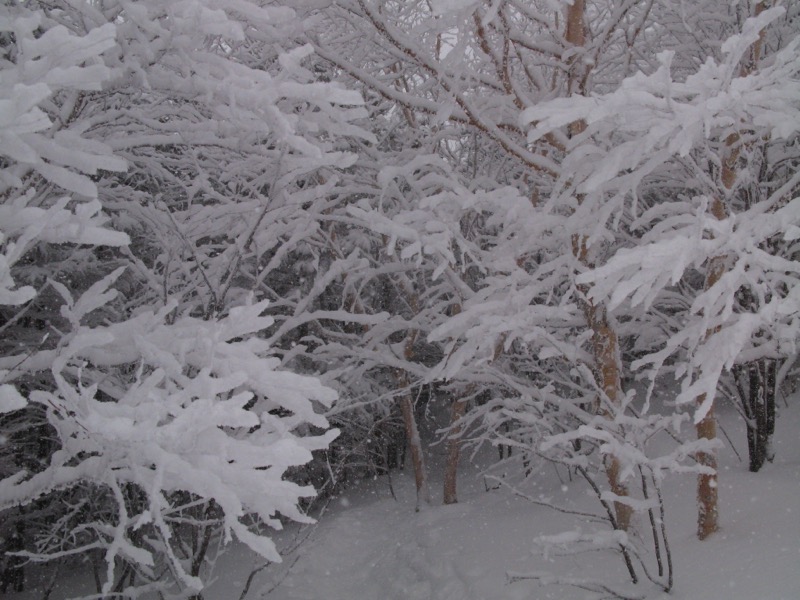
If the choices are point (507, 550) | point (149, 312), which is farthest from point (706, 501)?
point (149, 312)

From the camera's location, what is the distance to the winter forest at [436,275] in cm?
218

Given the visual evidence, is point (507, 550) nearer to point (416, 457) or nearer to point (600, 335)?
point (600, 335)

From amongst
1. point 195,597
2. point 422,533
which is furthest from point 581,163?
point 422,533

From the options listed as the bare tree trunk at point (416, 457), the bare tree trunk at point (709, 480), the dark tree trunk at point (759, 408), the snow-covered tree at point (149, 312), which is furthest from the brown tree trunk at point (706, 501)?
the bare tree trunk at point (416, 457)

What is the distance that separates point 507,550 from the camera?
19.1ft

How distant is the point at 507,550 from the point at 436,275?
136 inches

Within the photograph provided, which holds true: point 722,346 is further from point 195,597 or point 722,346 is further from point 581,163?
point 195,597

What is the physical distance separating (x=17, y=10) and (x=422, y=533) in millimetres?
7462

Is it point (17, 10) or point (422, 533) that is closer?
→ point (17, 10)

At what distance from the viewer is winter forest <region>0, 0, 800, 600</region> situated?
2178mm

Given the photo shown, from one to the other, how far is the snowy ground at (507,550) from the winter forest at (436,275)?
0.04 metres

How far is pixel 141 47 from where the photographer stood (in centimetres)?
257

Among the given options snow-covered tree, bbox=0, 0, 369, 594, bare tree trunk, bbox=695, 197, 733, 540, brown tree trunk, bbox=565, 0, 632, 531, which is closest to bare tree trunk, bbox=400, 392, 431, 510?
brown tree trunk, bbox=565, 0, 632, 531

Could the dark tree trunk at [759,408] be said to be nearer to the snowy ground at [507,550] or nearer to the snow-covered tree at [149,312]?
the snowy ground at [507,550]
